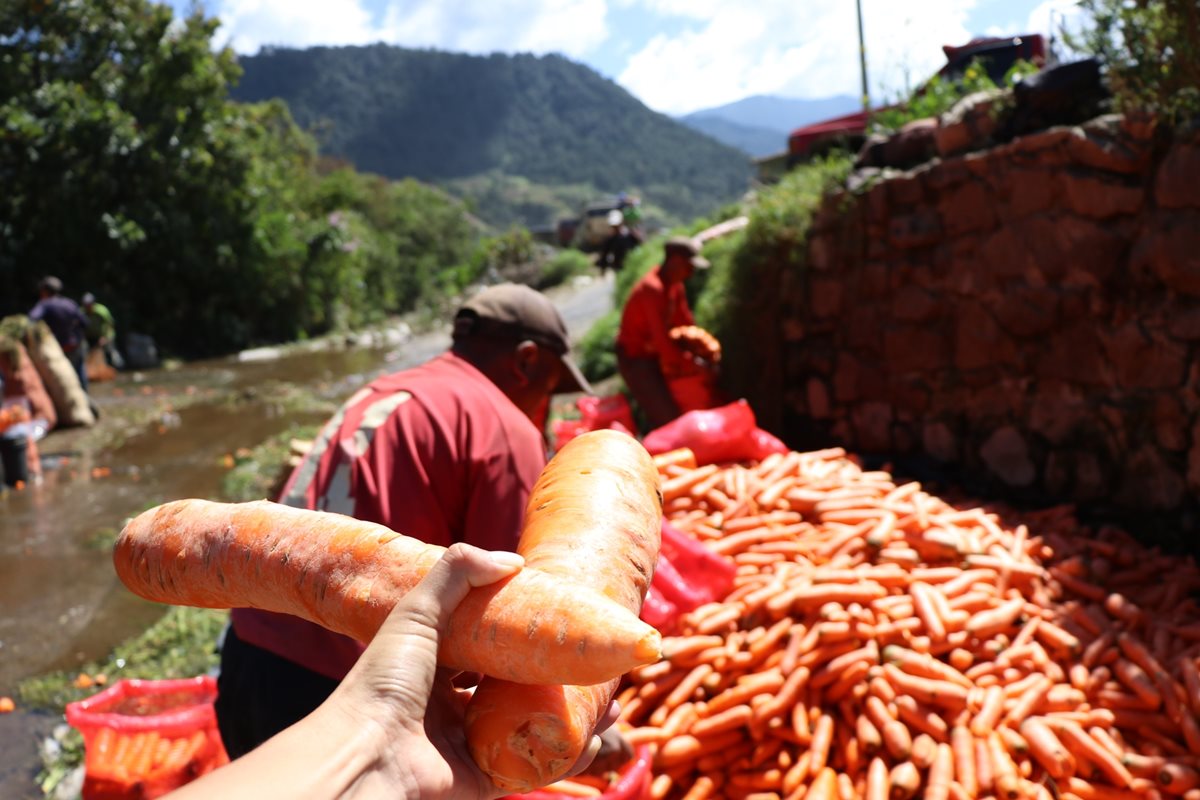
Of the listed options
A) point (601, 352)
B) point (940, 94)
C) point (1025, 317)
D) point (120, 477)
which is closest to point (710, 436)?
point (1025, 317)

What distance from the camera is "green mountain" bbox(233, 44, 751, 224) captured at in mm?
94875

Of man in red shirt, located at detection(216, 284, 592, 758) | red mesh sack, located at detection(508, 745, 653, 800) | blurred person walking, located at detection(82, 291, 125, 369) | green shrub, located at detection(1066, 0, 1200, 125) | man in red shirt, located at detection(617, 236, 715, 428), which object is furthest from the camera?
blurred person walking, located at detection(82, 291, 125, 369)

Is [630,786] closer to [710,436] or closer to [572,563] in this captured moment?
[572,563]

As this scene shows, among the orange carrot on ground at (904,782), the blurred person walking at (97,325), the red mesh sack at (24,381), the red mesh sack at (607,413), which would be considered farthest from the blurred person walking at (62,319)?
the orange carrot on ground at (904,782)

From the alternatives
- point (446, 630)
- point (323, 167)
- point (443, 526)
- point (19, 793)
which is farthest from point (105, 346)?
point (323, 167)

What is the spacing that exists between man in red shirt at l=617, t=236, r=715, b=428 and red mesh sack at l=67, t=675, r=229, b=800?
3.56 meters

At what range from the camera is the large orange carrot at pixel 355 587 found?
1029 mm

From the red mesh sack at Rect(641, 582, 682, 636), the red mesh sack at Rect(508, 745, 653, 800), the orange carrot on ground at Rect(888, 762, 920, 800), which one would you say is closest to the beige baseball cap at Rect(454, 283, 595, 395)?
the red mesh sack at Rect(508, 745, 653, 800)

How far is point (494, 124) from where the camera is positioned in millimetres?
120875

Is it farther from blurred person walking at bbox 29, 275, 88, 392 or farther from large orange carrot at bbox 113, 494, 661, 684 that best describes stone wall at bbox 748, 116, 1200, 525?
blurred person walking at bbox 29, 275, 88, 392

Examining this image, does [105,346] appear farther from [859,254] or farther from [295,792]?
[295,792]

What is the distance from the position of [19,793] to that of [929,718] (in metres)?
3.16

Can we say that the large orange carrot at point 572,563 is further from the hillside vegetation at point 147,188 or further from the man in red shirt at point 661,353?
the hillside vegetation at point 147,188

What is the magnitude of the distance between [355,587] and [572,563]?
0.93ft
